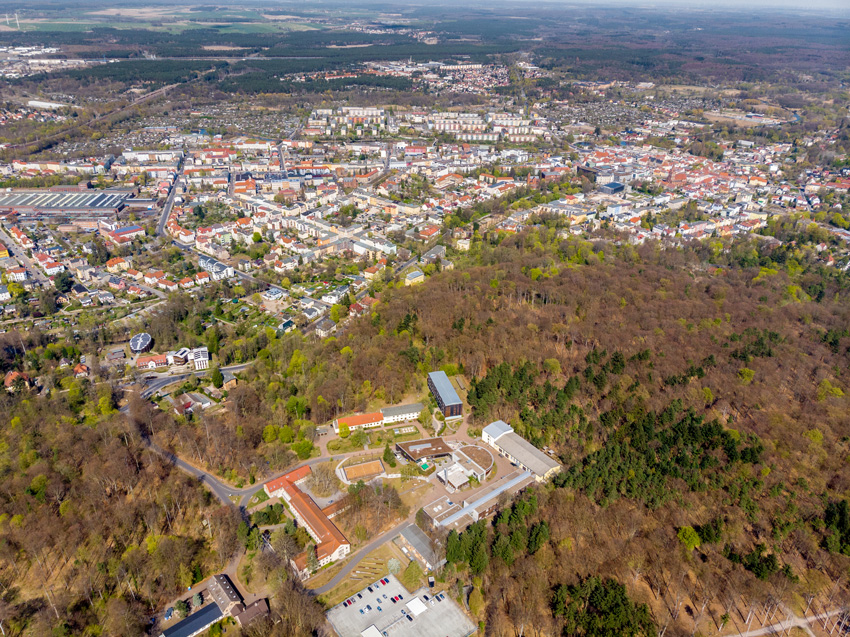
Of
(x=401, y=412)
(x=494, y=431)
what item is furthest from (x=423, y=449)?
(x=494, y=431)

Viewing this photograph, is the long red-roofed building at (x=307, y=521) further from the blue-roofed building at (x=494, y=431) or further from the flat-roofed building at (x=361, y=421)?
the blue-roofed building at (x=494, y=431)

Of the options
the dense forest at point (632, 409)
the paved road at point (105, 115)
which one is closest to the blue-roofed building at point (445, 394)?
the dense forest at point (632, 409)

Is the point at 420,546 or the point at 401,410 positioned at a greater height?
the point at 420,546

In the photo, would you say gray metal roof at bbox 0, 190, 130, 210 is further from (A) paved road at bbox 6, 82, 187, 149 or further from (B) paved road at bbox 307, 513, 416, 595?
(B) paved road at bbox 307, 513, 416, 595

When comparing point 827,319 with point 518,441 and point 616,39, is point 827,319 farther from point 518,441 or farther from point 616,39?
point 616,39

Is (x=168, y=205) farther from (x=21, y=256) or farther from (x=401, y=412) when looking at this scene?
(x=401, y=412)

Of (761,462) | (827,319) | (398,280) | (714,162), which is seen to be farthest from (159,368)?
(714,162)
